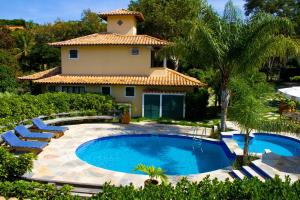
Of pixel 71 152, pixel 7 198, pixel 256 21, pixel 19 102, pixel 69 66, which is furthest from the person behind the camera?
pixel 69 66

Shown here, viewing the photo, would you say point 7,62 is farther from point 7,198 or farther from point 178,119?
point 7,198

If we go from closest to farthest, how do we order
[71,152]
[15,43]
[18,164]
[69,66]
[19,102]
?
[18,164]
[71,152]
[19,102]
[69,66]
[15,43]

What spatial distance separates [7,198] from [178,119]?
18098mm

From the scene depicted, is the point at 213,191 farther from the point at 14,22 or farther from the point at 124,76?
the point at 14,22

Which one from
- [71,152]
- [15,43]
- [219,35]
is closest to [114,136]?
[71,152]

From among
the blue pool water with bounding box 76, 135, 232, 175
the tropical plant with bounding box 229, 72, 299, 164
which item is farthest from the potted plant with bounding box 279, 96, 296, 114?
the tropical plant with bounding box 229, 72, 299, 164

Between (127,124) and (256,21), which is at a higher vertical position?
(256,21)

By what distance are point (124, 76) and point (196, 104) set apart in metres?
6.75

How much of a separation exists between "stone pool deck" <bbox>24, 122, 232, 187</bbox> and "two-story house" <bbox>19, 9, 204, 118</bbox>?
4.47 meters

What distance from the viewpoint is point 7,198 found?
9.91 meters

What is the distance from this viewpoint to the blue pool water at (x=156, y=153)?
16.0 metres

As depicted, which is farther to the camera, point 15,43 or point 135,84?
point 15,43

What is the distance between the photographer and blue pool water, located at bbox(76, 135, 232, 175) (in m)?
16.0

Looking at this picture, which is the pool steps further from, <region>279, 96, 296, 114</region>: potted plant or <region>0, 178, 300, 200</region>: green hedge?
<region>279, 96, 296, 114</region>: potted plant
